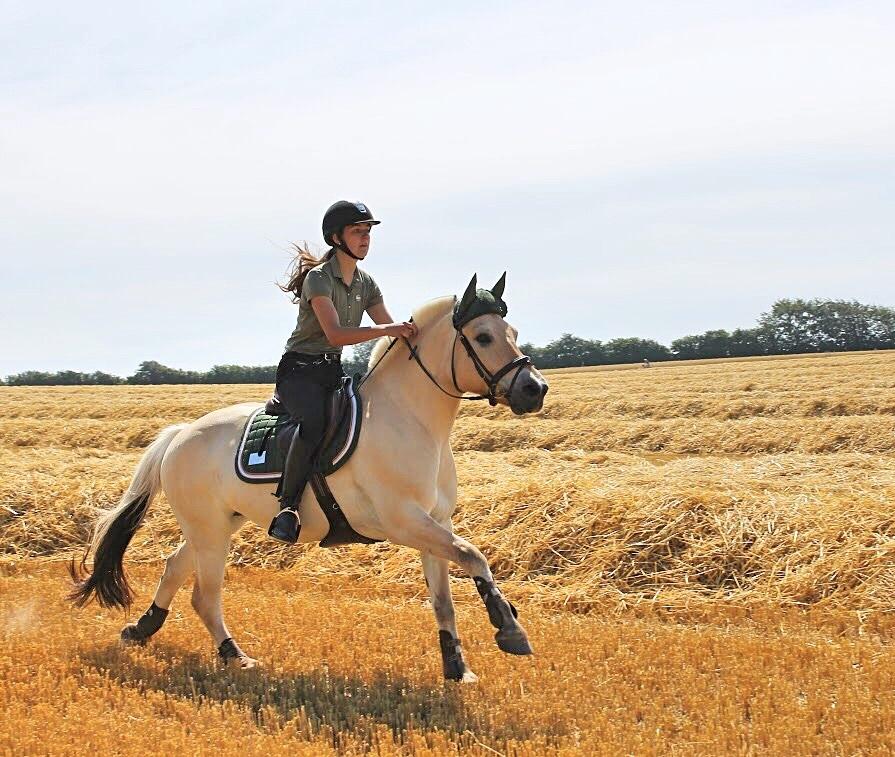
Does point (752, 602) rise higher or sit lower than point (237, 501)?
lower

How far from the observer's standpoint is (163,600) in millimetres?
7438

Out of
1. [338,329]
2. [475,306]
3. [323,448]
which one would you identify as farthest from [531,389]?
[323,448]

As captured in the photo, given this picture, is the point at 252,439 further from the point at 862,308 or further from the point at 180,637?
the point at 862,308

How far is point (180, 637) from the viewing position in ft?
25.0

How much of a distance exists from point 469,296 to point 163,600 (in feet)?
11.4

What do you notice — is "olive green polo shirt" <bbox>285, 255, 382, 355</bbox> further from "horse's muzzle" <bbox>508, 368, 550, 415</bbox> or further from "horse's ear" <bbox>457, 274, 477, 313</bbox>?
"horse's muzzle" <bbox>508, 368, 550, 415</bbox>

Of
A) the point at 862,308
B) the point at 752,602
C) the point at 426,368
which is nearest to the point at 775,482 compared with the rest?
the point at 752,602

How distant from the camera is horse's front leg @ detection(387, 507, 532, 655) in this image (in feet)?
18.5

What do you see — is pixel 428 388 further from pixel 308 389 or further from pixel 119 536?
pixel 119 536

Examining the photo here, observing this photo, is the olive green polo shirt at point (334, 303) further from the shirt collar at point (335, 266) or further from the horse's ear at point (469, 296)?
the horse's ear at point (469, 296)

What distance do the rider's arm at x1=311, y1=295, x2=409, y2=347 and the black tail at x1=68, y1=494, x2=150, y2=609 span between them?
2515 mm

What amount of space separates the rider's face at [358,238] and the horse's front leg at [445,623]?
2102 mm

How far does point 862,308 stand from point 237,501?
8930cm

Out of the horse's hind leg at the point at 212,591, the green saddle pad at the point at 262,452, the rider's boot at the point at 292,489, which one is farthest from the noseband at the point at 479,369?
the horse's hind leg at the point at 212,591
